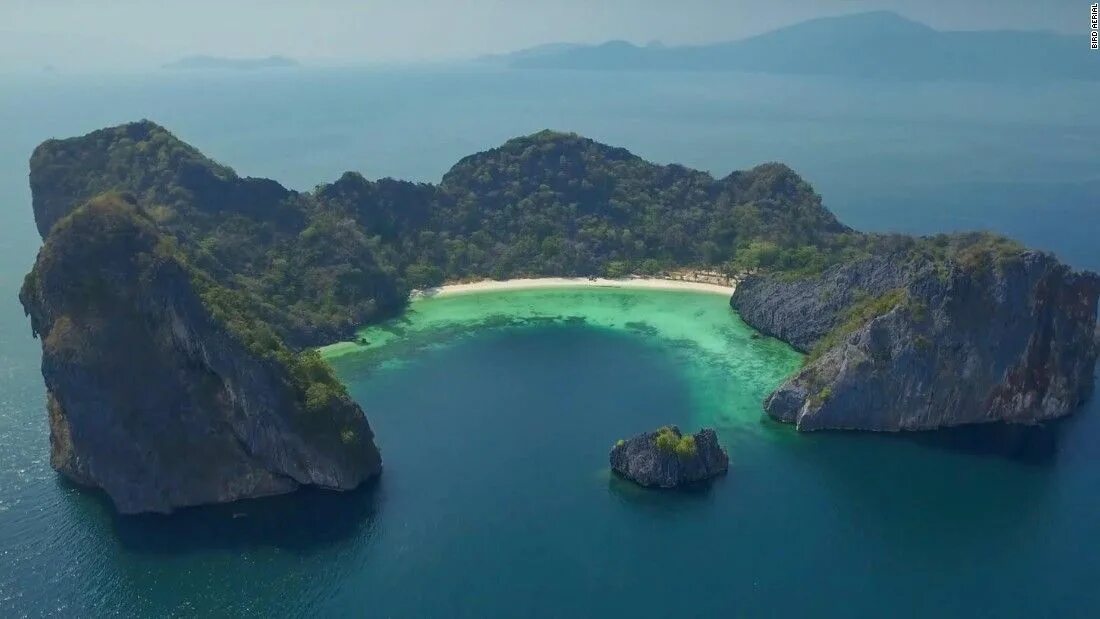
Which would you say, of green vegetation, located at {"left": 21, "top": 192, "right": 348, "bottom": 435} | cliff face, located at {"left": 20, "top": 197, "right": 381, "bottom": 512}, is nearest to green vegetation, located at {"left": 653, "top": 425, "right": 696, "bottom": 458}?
cliff face, located at {"left": 20, "top": 197, "right": 381, "bottom": 512}

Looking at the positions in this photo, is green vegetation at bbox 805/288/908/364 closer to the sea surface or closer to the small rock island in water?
the sea surface

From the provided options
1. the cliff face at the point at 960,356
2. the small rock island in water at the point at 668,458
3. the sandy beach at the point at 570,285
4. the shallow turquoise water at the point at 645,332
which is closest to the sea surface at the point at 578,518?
the shallow turquoise water at the point at 645,332

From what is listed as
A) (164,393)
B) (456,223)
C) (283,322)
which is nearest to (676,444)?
(164,393)

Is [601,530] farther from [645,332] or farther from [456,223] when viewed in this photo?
[456,223]

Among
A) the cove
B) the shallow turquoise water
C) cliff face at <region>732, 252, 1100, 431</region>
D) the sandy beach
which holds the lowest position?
the cove

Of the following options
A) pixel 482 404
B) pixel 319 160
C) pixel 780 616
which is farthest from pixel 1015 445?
pixel 319 160

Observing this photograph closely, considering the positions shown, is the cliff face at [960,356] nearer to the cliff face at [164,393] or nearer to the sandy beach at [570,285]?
the sandy beach at [570,285]
